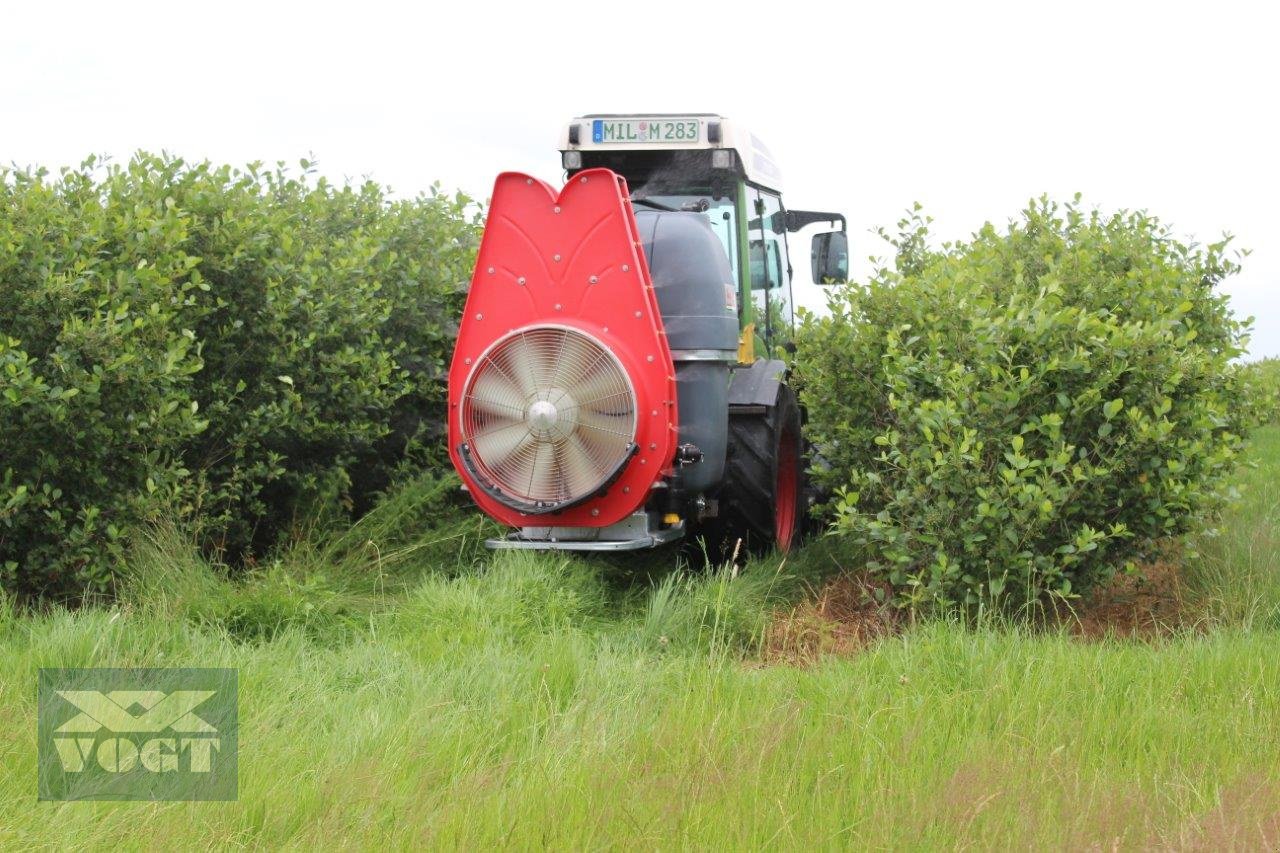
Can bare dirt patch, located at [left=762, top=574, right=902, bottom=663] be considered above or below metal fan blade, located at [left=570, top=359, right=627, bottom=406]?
below

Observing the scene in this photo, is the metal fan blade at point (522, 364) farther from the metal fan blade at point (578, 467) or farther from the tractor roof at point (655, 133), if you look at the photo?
the tractor roof at point (655, 133)

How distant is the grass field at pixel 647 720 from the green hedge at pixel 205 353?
39cm

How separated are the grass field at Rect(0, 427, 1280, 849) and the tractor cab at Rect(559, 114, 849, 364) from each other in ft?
6.16

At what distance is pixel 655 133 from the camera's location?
7.04 m

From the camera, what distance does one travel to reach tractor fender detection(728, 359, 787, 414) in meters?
6.71

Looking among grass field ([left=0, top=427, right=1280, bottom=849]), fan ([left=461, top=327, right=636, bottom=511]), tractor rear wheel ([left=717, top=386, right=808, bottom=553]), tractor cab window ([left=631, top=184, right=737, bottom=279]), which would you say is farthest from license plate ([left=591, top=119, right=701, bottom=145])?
grass field ([left=0, top=427, right=1280, bottom=849])

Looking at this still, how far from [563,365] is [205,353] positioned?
7.30 feet

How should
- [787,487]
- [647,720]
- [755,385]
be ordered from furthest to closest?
[787,487] < [755,385] < [647,720]

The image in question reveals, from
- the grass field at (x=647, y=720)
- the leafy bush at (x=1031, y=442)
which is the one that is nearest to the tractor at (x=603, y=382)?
the grass field at (x=647, y=720)

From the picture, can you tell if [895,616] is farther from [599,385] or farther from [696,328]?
[599,385]

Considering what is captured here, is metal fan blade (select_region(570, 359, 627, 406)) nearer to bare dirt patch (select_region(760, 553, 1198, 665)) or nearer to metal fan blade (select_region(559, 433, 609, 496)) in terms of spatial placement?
metal fan blade (select_region(559, 433, 609, 496))

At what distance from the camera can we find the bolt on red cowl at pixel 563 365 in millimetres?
5902

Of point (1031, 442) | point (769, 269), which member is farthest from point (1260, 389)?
point (769, 269)

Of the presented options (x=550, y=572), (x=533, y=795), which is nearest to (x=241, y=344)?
(x=550, y=572)
